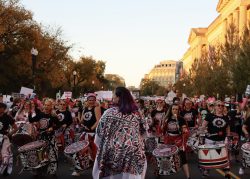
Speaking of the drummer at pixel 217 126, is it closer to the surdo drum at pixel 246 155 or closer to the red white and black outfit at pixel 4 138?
the surdo drum at pixel 246 155

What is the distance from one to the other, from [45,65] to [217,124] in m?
44.6

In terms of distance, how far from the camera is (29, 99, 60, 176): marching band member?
11.0 meters

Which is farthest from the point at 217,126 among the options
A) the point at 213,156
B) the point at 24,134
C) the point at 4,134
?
the point at 4,134

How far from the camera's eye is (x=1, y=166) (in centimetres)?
1115

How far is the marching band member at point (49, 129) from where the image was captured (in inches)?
434

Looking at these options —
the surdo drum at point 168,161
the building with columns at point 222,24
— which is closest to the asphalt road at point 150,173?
the surdo drum at point 168,161

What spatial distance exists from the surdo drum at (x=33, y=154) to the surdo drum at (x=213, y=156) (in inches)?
126

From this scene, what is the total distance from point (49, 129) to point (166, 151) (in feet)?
8.56

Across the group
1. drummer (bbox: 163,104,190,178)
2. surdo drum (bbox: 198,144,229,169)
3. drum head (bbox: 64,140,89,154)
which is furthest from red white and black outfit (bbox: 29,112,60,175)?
surdo drum (bbox: 198,144,229,169)

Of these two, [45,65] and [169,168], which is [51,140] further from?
[45,65]

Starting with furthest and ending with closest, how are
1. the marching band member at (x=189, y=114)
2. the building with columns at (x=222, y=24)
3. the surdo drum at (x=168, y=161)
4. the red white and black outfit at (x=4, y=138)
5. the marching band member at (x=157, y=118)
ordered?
1. the building with columns at (x=222, y=24)
2. the marching band member at (x=189, y=114)
3. the marching band member at (x=157, y=118)
4. the red white and black outfit at (x=4, y=138)
5. the surdo drum at (x=168, y=161)

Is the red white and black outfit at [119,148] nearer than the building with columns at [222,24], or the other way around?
the red white and black outfit at [119,148]

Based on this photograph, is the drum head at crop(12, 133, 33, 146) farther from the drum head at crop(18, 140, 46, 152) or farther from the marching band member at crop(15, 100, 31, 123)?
the marching band member at crop(15, 100, 31, 123)

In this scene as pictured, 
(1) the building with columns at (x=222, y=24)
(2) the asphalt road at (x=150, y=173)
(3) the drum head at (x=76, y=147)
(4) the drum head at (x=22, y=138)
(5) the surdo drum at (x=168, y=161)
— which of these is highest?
(1) the building with columns at (x=222, y=24)
